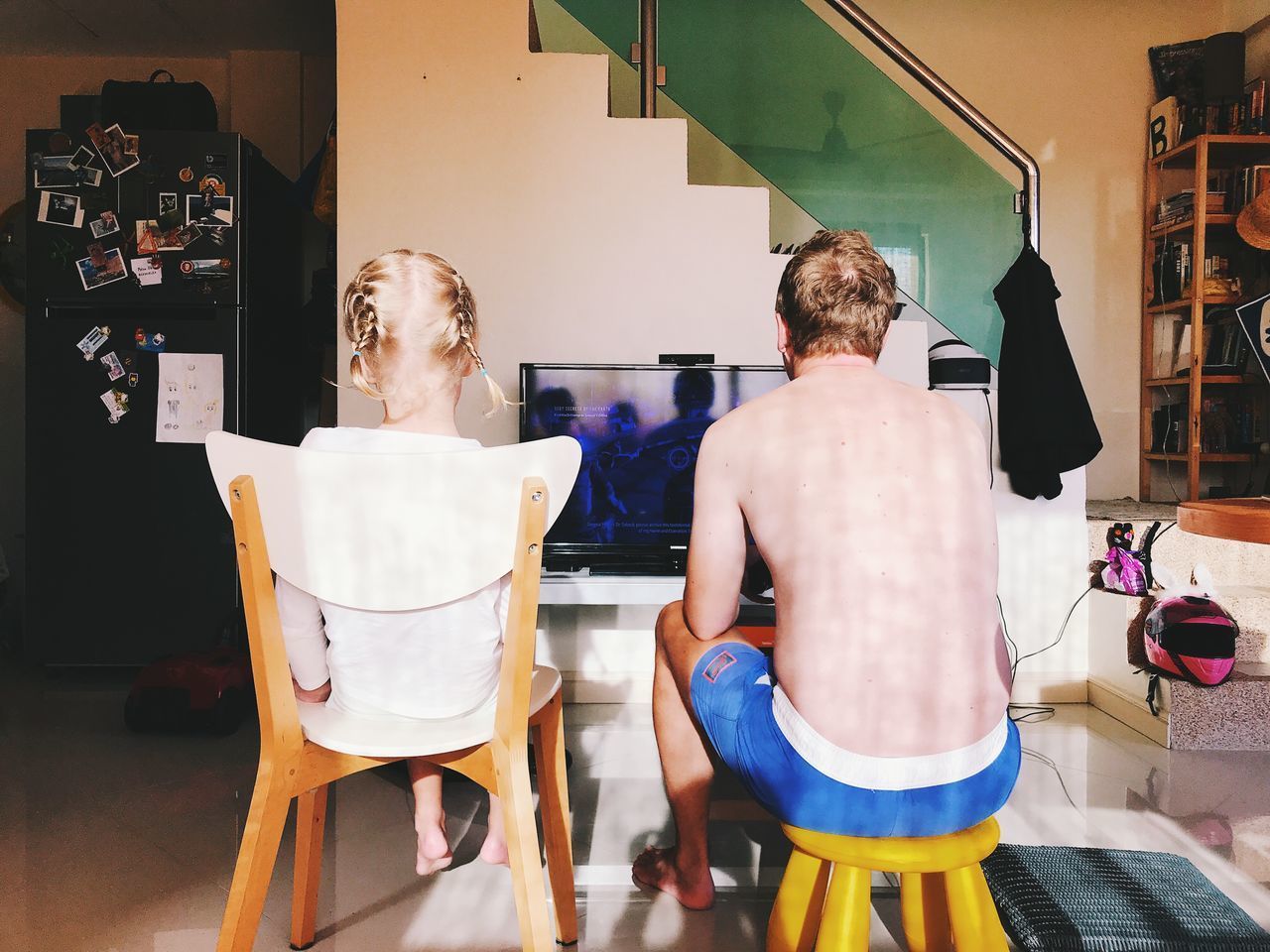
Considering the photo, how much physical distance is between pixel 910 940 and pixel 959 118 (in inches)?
101

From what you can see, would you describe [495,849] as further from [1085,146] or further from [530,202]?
[1085,146]

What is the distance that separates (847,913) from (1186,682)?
1837 millimetres

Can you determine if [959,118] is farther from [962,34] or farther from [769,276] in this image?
[962,34]

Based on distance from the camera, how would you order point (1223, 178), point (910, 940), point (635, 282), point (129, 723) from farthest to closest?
point (1223, 178) < point (635, 282) < point (129, 723) < point (910, 940)

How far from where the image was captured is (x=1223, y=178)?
4.16 m

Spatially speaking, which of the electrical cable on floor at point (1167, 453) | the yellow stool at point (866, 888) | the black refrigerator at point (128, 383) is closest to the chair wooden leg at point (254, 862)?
the yellow stool at point (866, 888)

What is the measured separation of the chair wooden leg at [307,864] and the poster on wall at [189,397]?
6.56ft

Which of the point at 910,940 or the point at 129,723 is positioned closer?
the point at 910,940

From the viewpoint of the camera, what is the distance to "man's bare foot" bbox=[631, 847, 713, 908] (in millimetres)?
1525

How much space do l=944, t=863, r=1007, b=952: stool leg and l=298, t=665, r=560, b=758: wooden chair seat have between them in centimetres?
62

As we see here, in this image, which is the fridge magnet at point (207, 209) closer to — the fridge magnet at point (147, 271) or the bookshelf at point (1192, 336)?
the fridge magnet at point (147, 271)

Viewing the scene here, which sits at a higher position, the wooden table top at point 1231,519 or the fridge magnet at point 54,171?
the fridge magnet at point 54,171

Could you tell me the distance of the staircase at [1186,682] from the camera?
2.39 meters

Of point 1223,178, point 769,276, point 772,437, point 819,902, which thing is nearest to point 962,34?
point 1223,178
